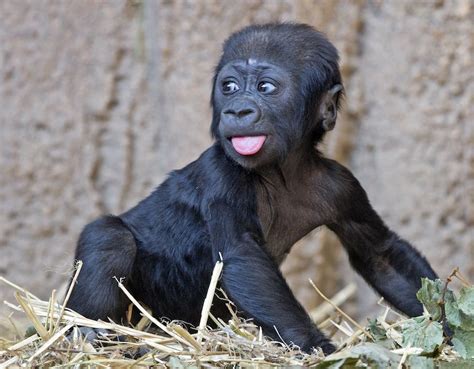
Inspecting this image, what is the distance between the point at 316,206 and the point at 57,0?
9.00 ft

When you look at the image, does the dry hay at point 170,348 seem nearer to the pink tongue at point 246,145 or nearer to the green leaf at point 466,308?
the green leaf at point 466,308

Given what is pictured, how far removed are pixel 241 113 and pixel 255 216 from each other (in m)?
0.50

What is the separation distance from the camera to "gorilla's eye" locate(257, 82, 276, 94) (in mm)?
5227

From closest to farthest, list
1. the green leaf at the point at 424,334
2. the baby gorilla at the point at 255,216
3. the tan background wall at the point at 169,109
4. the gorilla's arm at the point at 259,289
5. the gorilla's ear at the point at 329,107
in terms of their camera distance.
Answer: the green leaf at the point at 424,334 → the gorilla's arm at the point at 259,289 → the baby gorilla at the point at 255,216 → the gorilla's ear at the point at 329,107 → the tan background wall at the point at 169,109

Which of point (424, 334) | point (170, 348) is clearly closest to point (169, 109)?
point (170, 348)

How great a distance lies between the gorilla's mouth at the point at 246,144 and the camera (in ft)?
16.6

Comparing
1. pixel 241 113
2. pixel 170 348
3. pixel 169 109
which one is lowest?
pixel 170 348

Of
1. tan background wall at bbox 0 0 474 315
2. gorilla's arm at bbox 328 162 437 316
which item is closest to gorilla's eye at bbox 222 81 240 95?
gorilla's arm at bbox 328 162 437 316

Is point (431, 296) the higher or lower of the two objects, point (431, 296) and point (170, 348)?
the higher

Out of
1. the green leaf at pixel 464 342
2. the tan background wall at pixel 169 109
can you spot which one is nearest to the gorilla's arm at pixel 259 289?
the green leaf at pixel 464 342

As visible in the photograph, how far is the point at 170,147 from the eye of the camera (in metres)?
7.49

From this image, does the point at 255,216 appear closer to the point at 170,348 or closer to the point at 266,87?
the point at 266,87

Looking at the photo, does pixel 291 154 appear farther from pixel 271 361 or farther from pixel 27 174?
pixel 27 174

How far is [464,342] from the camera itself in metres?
4.52
